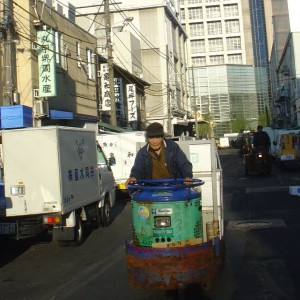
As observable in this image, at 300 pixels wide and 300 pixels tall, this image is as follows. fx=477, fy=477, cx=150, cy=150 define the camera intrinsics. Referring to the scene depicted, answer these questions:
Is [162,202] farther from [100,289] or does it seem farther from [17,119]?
[17,119]

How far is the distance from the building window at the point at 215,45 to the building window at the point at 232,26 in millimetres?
2903

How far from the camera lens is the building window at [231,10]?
10556cm

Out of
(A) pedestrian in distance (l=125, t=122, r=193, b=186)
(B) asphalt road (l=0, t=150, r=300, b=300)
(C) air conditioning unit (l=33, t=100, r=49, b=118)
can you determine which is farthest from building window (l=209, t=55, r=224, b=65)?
(A) pedestrian in distance (l=125, t=122, r=193, b=186)

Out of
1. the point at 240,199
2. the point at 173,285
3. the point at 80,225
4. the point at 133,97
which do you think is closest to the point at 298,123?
the point at 133,97

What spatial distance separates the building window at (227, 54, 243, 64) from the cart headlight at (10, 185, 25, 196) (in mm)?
101040

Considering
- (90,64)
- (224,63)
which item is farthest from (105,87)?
(224,63)

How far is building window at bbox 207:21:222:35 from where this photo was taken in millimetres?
105938

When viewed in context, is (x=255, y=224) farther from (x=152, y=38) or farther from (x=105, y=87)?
(x=152, y=38)

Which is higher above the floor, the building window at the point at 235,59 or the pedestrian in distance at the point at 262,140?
the building window at the point at 235,59

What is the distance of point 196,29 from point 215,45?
18.8 feet

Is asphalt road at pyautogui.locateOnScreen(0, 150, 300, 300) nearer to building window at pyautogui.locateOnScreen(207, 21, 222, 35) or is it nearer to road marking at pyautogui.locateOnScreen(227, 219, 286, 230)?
road marking at pyautogui.locateOnScreen(227, 219, 286, 230)

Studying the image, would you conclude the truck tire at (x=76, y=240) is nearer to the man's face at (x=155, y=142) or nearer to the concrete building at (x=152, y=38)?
the man's face at (x=155, y=142)

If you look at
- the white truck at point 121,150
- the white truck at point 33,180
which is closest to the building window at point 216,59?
the white truck at point 121,150

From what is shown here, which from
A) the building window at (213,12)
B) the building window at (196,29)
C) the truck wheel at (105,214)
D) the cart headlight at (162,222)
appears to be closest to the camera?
the cart headlight at (162,222)
